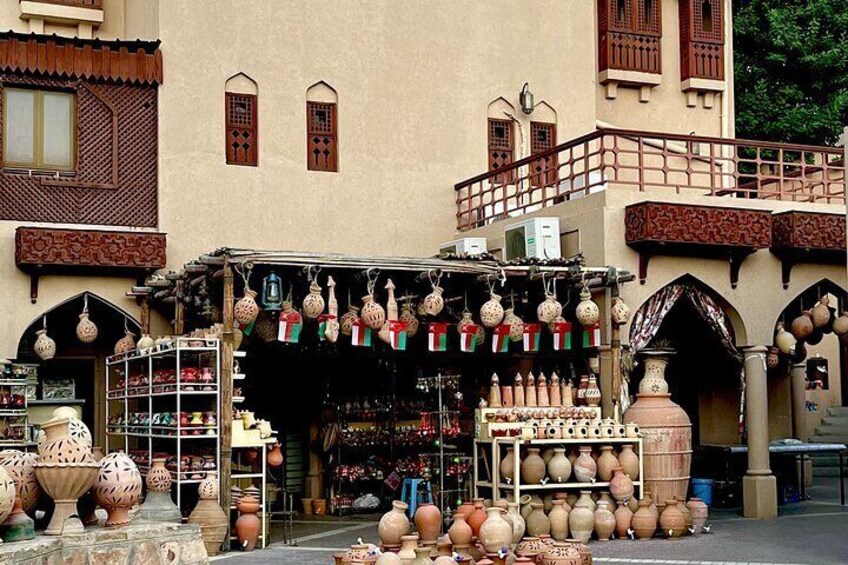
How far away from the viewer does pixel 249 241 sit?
61.5 feet

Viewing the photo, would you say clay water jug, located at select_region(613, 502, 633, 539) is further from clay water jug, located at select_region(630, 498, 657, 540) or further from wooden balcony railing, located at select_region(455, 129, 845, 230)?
wooden balcony railing, located at select_region(455, 129, 845, 230)

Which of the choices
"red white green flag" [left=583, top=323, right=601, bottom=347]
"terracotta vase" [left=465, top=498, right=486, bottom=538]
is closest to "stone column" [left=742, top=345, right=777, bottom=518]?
"red white green flag" [left=583, top=323, right=601, bottom=347]

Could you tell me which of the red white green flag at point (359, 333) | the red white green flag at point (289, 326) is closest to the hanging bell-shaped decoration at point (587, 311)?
the red white green flag at point (359, 333)

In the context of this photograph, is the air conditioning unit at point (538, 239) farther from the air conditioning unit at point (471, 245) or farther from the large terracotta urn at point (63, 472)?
the large terracotta urn at point (63, 472)

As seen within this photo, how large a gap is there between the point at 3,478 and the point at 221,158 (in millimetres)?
9963

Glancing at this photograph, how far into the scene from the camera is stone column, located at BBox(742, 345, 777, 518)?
667 inches

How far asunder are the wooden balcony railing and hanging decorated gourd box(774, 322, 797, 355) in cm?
178

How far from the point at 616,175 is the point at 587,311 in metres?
1.96

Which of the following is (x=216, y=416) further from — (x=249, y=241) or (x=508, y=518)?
(x=249, y=241)

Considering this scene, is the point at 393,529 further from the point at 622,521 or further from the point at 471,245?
the point at 471,245

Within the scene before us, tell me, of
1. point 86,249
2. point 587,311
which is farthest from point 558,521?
point 86,249

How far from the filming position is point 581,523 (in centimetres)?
1484

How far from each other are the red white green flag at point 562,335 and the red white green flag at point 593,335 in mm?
212

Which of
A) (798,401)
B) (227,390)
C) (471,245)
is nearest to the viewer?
(227,390)
